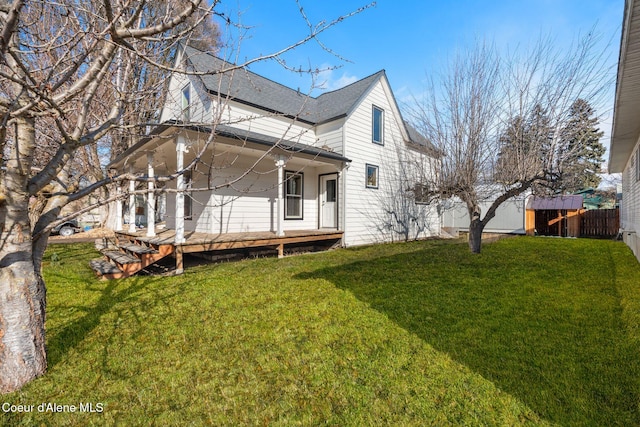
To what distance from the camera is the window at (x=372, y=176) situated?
11.4 meters

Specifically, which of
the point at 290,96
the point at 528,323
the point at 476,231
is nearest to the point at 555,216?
the point at 476,231

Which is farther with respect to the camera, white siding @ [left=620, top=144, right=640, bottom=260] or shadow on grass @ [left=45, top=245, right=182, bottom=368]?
white siding @ [left=620, top=144, right=640, bottom=260]

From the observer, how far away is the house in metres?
8.22

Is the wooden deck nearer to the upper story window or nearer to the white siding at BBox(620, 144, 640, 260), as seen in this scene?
the upper story window

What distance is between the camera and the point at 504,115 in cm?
758

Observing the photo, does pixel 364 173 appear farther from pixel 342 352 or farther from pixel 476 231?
pixel 342 352

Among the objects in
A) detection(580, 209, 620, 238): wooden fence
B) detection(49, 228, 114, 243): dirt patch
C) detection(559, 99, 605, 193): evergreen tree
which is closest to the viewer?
detection(559, 99, 605, 193): evergreen tree

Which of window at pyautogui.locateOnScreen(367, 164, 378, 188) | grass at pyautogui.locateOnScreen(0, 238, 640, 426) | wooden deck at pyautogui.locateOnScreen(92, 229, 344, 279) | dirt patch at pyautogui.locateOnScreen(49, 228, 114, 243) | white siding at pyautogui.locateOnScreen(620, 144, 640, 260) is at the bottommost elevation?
grass at pyautogui.locateOnScreen(0, 238, 640, 426)

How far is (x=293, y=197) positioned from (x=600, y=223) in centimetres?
1753

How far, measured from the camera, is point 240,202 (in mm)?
8977

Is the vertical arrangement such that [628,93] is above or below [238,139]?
above

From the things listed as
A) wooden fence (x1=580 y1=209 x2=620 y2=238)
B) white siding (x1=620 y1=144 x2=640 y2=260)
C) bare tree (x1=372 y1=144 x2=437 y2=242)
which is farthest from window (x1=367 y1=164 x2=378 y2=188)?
wooden fence (x1=580 y1=209 x2=620 y2=238)

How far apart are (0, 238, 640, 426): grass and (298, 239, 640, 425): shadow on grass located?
2 cm

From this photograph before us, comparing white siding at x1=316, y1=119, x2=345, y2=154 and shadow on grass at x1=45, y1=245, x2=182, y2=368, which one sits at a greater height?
white siding at x1=316, y1=119, x2=345, y2=154
